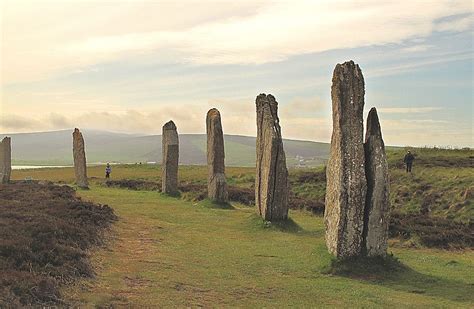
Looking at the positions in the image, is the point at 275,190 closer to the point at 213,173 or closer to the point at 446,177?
the point at 213,173

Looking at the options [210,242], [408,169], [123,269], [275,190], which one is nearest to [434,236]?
[275,190]

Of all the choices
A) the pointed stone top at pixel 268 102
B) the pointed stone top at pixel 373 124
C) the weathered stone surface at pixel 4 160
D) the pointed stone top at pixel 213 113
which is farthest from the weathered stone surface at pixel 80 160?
the pointed stone top at pixel 373 124

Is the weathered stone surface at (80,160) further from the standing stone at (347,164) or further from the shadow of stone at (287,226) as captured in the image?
the standing stone at (347,164)

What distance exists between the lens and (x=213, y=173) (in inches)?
1214

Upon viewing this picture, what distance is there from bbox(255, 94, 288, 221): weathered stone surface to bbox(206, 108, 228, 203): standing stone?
18.1 feet

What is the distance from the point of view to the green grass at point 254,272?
42.9 feet

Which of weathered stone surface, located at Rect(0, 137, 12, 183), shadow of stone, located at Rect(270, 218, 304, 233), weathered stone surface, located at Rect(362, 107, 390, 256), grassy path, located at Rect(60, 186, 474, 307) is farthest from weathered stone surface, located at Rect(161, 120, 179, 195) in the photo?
weathered stone surface, located at Rect(362, 107, 390, 256)

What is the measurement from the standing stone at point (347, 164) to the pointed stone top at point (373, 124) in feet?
2.00

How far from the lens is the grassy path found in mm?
13055

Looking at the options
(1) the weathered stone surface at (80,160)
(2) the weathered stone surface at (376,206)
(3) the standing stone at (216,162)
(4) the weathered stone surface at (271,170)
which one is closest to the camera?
→ (2) the weathered stone surface at (376,206)

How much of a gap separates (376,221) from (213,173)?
15306 mm

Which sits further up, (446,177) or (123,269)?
(446,177)

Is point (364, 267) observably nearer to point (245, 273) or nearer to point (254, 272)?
point (254, 272)

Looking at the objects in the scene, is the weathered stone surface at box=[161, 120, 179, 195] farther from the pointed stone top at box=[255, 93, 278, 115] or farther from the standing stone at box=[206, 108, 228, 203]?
the pointed stone top at box=[255, 93, 278, 115]
